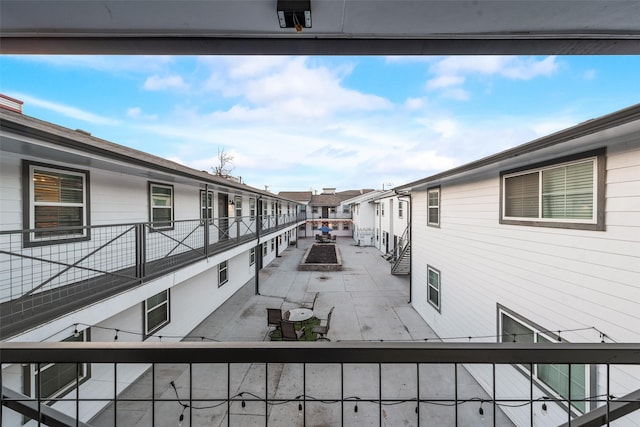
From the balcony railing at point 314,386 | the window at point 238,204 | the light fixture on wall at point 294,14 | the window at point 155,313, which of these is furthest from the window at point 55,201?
the window at point 238,204

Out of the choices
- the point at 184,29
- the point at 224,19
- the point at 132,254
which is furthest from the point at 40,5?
the point at 132,254

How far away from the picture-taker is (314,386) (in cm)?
599

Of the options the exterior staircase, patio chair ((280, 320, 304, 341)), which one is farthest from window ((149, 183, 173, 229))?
the exterior staircase

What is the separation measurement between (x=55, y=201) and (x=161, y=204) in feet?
9.58

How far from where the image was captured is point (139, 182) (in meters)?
6.81

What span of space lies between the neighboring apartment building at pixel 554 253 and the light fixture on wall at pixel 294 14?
3186mm

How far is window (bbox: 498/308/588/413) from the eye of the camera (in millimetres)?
3990

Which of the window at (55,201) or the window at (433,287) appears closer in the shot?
the window at (55,201)

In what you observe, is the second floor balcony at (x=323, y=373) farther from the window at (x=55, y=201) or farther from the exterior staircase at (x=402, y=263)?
the window at (x=55, y=201)

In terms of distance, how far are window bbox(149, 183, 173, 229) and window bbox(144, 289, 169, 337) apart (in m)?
2.00

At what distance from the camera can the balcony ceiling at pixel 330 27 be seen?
152 centimetres

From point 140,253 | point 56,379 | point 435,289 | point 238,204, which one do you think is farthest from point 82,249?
point 435,289

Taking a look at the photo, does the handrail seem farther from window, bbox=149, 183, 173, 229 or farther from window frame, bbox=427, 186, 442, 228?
window frame, bbox=427, 186, 442, 228

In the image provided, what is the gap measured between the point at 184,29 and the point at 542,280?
239 inches
